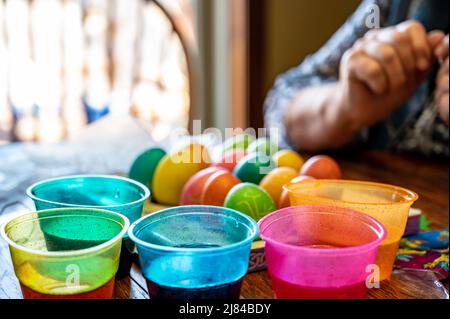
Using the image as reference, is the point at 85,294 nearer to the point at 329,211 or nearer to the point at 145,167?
the point at 329,211

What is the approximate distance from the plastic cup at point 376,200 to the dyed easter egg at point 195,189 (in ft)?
0.46

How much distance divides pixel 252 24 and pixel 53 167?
1.33 metres

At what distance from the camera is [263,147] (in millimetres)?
750

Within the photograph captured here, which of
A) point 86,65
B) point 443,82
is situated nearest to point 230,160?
point 443,82

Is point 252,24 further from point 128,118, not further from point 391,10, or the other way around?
point 128,118

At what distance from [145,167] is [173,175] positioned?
0.05 meters

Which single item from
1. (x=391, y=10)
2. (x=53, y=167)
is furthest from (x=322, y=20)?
(x=53, y=167)

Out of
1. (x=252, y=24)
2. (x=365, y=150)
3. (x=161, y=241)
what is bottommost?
(x=365, y=150)

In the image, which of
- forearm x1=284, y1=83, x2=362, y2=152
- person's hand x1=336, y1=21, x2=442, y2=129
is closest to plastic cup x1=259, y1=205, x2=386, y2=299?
person's hand x1=336, y1=21, x2=442, y2=129

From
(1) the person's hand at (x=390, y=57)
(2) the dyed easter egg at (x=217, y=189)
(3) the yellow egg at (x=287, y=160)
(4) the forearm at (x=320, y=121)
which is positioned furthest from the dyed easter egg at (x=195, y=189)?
(4) the forearm at (x=320, y=121)

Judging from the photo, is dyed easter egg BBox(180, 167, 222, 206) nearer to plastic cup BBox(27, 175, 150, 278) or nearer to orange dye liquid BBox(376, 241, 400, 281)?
plastic cup BBox(27, 175, 150, 278)

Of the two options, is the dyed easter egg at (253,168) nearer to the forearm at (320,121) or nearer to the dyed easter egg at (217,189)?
the dyed easter egg at (217,189)

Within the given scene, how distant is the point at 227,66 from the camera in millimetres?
2205
